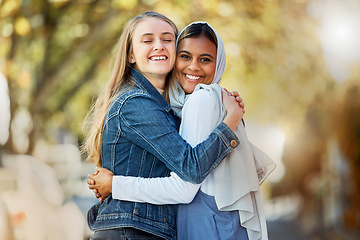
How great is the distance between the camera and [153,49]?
7.72 ft

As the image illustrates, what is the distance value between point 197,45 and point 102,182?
30.1 inches

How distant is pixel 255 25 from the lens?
887cm

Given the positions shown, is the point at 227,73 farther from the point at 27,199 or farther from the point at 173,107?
the point at 173,107

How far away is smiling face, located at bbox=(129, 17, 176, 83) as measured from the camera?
7.73 ft

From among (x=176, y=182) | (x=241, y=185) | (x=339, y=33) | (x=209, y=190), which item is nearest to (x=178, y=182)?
(x=176, y=182)

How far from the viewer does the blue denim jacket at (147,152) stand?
6.75 feet

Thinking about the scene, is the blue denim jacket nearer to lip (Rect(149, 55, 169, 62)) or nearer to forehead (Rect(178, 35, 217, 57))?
lip (Rect(149, 55, 169, 62))

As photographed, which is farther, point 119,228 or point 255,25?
point 255,25

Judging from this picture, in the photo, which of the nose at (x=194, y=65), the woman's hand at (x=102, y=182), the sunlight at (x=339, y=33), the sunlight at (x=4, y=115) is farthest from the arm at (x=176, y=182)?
the sunlight at (x=339, y=33)

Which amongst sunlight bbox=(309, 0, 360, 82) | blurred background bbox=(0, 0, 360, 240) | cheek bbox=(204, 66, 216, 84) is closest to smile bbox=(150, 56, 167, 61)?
cheek bbox=(204, 66, 216, 84)

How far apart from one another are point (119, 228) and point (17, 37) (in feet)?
20.4

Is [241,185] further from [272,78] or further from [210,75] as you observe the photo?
[272,78]

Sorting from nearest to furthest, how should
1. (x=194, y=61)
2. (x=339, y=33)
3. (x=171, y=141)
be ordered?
(x=171, y=141) < (x=194, y=61) < (x=339, y=33)

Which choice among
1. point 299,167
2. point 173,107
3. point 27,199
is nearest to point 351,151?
point 299,167
